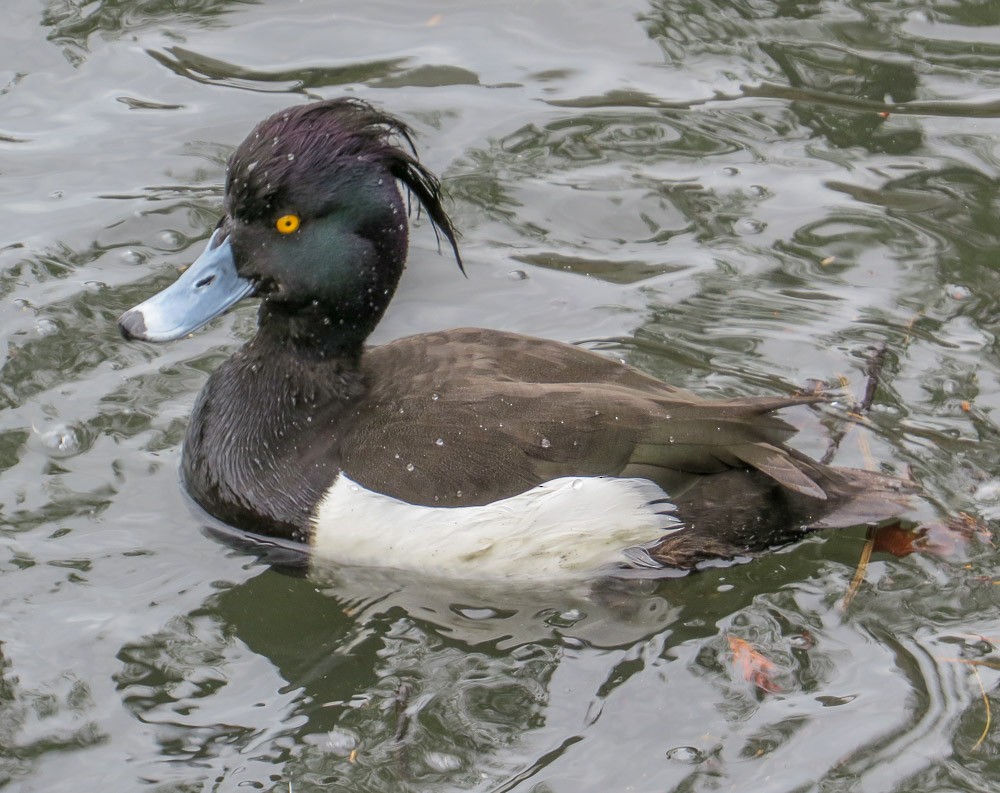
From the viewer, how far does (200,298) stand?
17.7 feet

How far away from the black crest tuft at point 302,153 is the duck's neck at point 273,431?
58 centimetres

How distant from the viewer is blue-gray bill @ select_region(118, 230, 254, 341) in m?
5.35

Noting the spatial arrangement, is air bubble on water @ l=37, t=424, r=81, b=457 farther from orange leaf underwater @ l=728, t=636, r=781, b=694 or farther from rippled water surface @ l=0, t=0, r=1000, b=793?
orange leaf underwater @ l=728, t=636, r=781, b=694

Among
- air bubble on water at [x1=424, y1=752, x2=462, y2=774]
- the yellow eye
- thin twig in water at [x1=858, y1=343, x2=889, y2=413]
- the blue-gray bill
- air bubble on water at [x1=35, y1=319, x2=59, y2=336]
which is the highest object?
the yellow eye

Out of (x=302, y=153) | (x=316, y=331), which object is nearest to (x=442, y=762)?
(x=316, y=331)

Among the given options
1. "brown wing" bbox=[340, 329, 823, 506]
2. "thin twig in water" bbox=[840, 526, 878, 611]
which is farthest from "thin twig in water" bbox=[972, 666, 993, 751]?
"brown wing" bbox=[340, 329, 823, 506]

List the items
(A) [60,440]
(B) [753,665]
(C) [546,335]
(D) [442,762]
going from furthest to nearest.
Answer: (C) [546,335]
(A) [60,440]
(B) [753,665]
(D) [442,762]

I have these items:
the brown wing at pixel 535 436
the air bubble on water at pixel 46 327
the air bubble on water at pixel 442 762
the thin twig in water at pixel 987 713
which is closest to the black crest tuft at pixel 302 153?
the brown wing at pixel 535 436

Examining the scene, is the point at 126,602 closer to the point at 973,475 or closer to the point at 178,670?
the point at 178,670

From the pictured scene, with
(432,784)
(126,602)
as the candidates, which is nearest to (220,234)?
(126,602)

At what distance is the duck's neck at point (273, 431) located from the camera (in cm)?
534

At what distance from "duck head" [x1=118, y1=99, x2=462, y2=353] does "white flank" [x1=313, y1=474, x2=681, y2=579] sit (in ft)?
2.30

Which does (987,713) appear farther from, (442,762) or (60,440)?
(60,440)

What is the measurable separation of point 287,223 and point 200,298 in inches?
17.9
